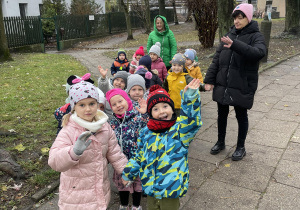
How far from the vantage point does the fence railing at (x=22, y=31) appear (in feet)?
52.7

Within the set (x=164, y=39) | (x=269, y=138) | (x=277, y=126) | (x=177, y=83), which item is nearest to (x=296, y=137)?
(x=269, y=138)

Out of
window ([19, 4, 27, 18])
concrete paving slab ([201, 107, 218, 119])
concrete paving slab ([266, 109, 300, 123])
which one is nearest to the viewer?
concrete paving slab ([266, 109, 300, 123])

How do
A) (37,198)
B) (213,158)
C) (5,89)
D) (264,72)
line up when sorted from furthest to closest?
(264,72), (5,89), (213,158), (37,198)

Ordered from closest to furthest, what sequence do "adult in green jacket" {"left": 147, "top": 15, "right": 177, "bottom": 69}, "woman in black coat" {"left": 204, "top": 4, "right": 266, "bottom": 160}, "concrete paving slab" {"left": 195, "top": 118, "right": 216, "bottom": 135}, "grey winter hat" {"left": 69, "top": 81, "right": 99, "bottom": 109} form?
"grey winter hat" {"left": 69, "top": 81, "right": 99, "bottom": 109}, "woman in black coat" {"left": 204, "top": 4, "right": 266, "bottom": 160}, "concrete paving slab" {"left": 195, "top": 118, "right": 216, "bottom": 135}, "adult in green jacket" {"left": 147, "top": 15, "right": 177, "bottom": 69}

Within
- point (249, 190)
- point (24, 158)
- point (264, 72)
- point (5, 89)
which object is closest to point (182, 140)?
point (249, 190)

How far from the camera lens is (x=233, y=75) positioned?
142 inches

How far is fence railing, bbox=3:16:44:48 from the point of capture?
16078 mm

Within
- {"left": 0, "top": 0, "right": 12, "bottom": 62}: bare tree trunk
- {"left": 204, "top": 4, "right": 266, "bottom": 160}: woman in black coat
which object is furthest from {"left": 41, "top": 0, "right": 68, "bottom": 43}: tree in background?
{"left": 204, "top": 4, "right": 266, "bottom": 160}: woman in black coat

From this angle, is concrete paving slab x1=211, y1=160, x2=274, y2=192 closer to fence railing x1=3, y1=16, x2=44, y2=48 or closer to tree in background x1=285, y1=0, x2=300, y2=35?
tree in background x1=285, y1=0, x2=300, y2=35

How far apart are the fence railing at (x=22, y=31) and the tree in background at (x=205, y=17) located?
9.69 metres

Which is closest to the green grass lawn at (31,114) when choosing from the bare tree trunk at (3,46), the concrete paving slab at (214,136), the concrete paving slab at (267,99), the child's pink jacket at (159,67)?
the bare tree trunk at (3,46)

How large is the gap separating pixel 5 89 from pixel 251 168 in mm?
6586

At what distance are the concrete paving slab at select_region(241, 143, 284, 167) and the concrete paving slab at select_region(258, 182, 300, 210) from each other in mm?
537

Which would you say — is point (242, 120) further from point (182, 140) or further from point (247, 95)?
point (182, 140)
